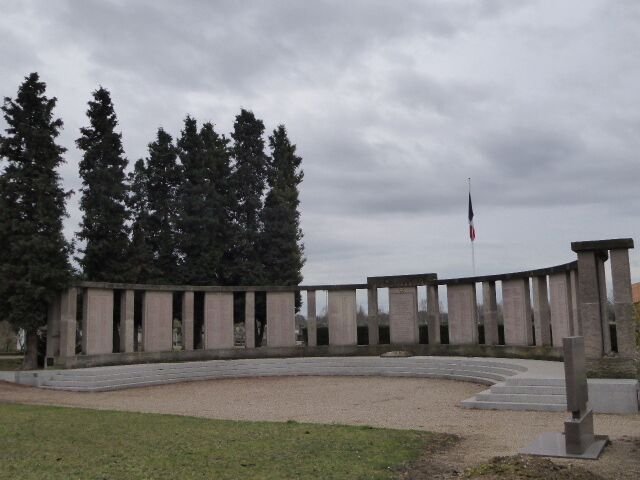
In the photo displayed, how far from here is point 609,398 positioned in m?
13.5

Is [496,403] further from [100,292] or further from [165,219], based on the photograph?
[165,219]

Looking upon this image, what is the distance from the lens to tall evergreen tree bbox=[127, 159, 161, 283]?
32094 mm

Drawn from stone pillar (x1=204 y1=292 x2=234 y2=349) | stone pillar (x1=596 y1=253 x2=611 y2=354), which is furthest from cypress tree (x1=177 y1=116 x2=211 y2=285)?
stone pillar (x1=596 y1=253 x2=611 y2=354)

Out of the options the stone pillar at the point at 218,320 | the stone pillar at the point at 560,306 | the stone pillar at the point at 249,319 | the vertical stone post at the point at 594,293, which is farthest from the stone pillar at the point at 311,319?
the vertical stone post at the point at 594,293

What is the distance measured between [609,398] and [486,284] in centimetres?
1144

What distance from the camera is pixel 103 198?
30.9 m

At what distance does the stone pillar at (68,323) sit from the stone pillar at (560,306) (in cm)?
1927

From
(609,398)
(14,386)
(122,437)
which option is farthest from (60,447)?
(14,386)

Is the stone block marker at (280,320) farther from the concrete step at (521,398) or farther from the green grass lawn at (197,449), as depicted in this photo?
the green grass lawn at (197,449)

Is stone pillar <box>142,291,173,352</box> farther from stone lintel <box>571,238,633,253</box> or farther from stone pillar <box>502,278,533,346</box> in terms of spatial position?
stone lintel <box>571,238,633,253</box>

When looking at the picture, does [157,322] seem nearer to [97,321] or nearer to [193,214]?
[97,321]

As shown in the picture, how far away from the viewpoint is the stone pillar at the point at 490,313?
80.4 ft

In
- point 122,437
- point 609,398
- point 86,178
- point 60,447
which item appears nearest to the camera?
point 60,447

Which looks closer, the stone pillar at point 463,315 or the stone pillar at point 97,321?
the stone pillar at point 97,321
